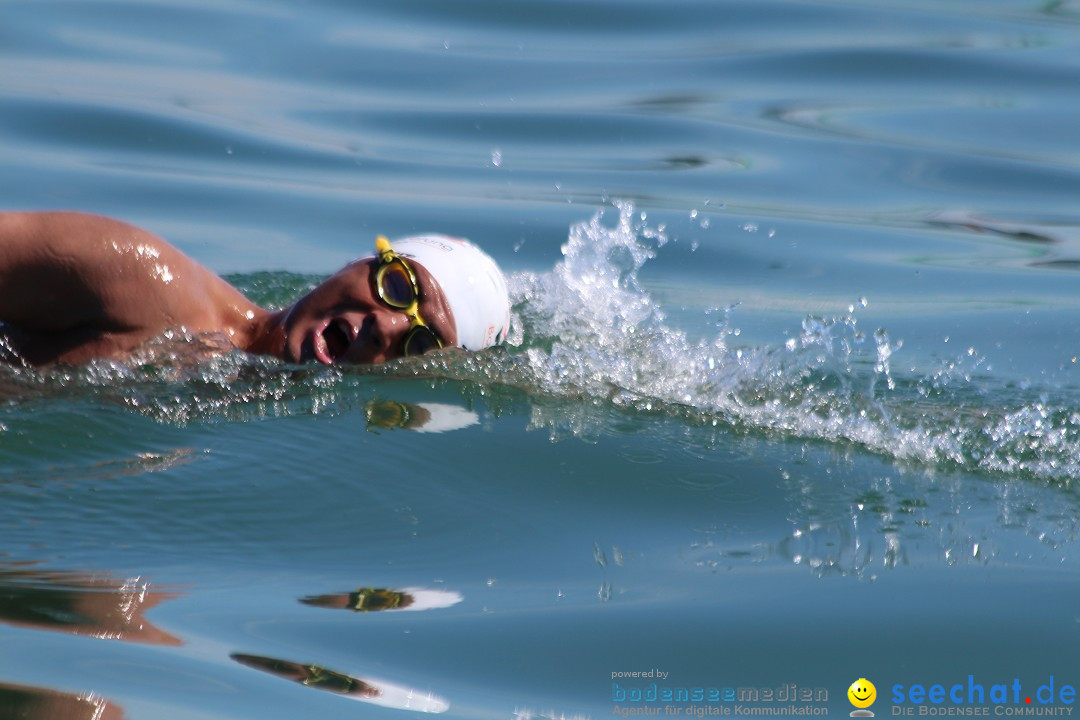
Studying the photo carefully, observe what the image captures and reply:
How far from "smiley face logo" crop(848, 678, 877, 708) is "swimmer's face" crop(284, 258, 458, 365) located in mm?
2717

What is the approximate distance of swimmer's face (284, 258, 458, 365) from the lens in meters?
5.49

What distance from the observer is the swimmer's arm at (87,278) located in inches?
189

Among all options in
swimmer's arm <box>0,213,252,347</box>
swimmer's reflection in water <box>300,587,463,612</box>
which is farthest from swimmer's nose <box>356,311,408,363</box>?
swimmer's reflection in water <box>300,587,463,612</box>

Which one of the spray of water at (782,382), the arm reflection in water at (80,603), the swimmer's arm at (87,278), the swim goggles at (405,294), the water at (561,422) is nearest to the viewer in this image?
the arm reflection in water at (80,603)

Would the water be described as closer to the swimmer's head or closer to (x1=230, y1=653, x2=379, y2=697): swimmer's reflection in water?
(x1=230, y1=653, x2=379, y2=697): swimmer's reflection in water

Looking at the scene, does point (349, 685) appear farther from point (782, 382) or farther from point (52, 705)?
point (782, 382)

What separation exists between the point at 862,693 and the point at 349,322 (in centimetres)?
285

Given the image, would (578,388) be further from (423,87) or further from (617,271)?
(423,87)

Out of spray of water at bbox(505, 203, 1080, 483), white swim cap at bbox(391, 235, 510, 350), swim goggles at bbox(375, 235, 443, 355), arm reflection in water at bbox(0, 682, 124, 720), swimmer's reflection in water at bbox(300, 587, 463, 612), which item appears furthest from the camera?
white swim cap at bbox(391, 235, 510, 350)

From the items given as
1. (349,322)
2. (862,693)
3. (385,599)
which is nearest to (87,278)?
(349,322)

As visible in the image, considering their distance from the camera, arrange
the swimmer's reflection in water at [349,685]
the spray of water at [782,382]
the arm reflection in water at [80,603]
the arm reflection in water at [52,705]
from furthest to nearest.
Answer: the spray of water at [782,382], the arm reflection in water at [80,603], the swimmer's reflection in water at [349,685], the arm reflection in water at [52,705]

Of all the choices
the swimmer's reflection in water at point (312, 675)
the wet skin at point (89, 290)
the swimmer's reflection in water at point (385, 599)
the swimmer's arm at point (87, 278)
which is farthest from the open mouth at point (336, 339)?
the swimmer's reflection in water at point (312, 675)

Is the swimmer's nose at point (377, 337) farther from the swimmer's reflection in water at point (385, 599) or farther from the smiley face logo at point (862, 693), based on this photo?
the smiley face logo at point (862, 693)

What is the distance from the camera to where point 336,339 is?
561cm
